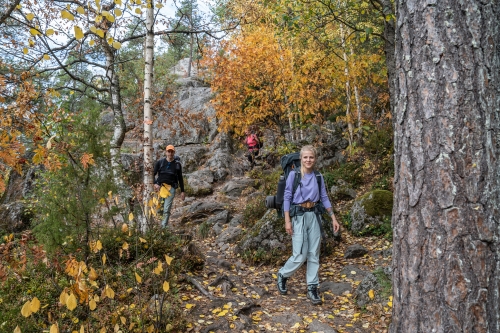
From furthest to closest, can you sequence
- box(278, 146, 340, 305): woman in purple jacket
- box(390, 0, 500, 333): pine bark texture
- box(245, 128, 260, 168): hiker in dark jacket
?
box(245, 128, 260, 168): hiker in dark jacket, box(278, 146, 340, 305): woman in purple jacket, box(390, 0, 500, 333): pine bark texture

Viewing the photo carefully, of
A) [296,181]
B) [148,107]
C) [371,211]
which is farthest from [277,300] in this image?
[148,107]

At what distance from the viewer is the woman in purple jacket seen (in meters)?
4.47

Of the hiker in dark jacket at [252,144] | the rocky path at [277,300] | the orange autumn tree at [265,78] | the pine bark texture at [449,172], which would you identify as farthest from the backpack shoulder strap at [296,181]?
the hiker in dark jacket at [252,144]

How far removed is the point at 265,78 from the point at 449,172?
33.8 ft

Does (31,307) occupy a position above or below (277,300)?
above

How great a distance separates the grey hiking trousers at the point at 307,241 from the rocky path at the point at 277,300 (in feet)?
1.67

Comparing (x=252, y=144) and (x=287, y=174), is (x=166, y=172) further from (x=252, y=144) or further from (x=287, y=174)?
(x=252, y=144)

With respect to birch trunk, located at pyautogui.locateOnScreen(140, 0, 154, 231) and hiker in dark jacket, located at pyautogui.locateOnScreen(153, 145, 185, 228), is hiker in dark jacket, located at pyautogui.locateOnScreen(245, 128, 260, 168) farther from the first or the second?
birch trunk, located at pyautogui.locateOnScreen(140, 0, 154, 231)

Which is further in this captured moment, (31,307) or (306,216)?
(306,216)

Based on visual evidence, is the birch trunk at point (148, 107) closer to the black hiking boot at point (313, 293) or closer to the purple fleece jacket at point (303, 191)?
the purple fleece jacket at point (303, 191)

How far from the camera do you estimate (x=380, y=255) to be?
609 centimetres

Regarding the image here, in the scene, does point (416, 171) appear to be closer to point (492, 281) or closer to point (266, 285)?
point (492, 281)

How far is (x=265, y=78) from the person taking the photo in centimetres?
1148

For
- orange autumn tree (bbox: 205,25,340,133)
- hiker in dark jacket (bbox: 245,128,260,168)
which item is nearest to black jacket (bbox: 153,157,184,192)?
orange autumn tree (bbox: 205,25,340,133)
